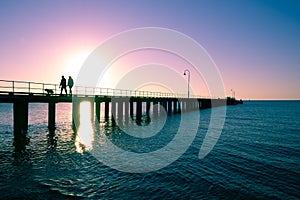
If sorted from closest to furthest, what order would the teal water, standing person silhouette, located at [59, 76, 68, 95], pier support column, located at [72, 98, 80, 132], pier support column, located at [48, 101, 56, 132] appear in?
the teal water, pier support column, located at [48, 101, 56, 132], standing person silhouette, located at [59, 76, 68, 95], pier support column, located at [72, 98, 80, 132]

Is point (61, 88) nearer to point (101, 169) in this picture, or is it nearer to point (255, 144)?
point (101, 169)

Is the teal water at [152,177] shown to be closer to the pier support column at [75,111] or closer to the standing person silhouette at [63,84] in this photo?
the standing person silhouette at [63,84]

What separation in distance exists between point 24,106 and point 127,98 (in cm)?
1794

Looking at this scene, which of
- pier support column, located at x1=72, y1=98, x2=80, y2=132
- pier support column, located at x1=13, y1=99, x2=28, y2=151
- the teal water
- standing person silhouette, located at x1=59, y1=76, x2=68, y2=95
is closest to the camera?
the teal water

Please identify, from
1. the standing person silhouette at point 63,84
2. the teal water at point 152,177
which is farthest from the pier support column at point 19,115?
the standing person silhouette at point 63,84

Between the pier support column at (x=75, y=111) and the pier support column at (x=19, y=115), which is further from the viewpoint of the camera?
the pier support column at (x=75, y=111)

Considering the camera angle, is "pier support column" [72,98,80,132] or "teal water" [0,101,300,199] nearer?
"teal water" [0,101,300,199]

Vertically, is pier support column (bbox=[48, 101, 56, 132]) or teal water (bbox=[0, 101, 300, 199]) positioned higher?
pier support column (bbox=[48, 101, 56, 132])

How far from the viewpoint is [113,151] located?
48.2 feet

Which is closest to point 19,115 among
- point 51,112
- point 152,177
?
point 51,112

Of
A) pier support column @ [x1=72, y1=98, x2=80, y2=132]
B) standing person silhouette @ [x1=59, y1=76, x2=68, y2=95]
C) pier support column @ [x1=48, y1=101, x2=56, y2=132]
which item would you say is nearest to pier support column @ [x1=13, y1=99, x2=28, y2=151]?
pier support column @ [x1=48, y1=101, x2=56, y2=132]

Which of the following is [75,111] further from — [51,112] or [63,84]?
[51,112]

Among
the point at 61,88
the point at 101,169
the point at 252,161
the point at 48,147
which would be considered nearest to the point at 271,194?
the point at 252,161

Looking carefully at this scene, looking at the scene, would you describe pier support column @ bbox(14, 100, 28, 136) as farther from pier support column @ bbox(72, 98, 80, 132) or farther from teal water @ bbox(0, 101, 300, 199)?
pier support column @ bbox(72, 98, 80, 132)
